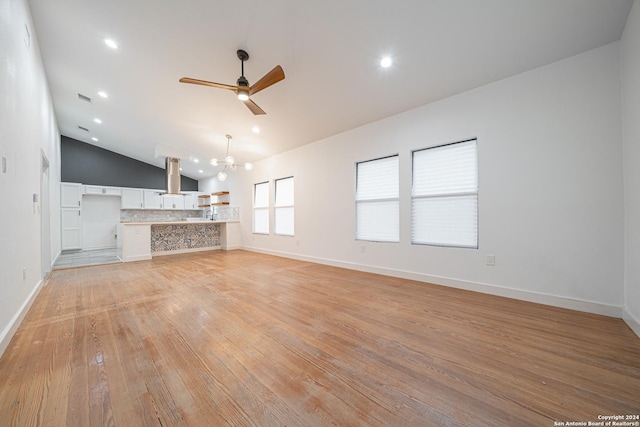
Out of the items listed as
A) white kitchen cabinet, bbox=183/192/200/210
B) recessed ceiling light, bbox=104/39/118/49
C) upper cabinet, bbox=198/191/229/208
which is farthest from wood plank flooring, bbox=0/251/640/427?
white kitchen cabinet, bbox=183/192/200/210

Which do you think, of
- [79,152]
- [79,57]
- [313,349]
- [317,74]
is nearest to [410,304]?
[313,349]

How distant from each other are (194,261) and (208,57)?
426cm

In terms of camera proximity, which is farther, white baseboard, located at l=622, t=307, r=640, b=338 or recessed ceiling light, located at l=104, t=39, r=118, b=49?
recessed ceiling light, located at l=104, t=39, r=118, b=49

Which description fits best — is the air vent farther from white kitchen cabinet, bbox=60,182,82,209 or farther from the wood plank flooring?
the wood plank flooring

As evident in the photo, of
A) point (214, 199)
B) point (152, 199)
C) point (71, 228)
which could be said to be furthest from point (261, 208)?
point (71, 228)

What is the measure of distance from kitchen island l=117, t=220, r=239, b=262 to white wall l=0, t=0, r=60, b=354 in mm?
2511

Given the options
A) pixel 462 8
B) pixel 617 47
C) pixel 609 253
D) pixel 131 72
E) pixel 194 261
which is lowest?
pixel 194 261

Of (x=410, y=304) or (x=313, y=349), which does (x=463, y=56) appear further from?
(x=313, y=349)

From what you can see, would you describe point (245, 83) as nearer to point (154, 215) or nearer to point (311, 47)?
point (311, 47)

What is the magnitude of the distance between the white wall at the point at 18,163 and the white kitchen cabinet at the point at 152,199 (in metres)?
5.96

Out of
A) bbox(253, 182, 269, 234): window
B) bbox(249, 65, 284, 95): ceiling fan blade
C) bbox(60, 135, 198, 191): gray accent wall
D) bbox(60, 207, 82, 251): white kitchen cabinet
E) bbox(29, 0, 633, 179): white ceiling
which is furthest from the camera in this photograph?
bbox(60, 135, 198, 191): gray accent wall

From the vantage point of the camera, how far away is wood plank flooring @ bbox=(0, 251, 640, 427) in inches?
47.4

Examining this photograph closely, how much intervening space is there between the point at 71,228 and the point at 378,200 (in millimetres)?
9246

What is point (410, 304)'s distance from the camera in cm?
268
